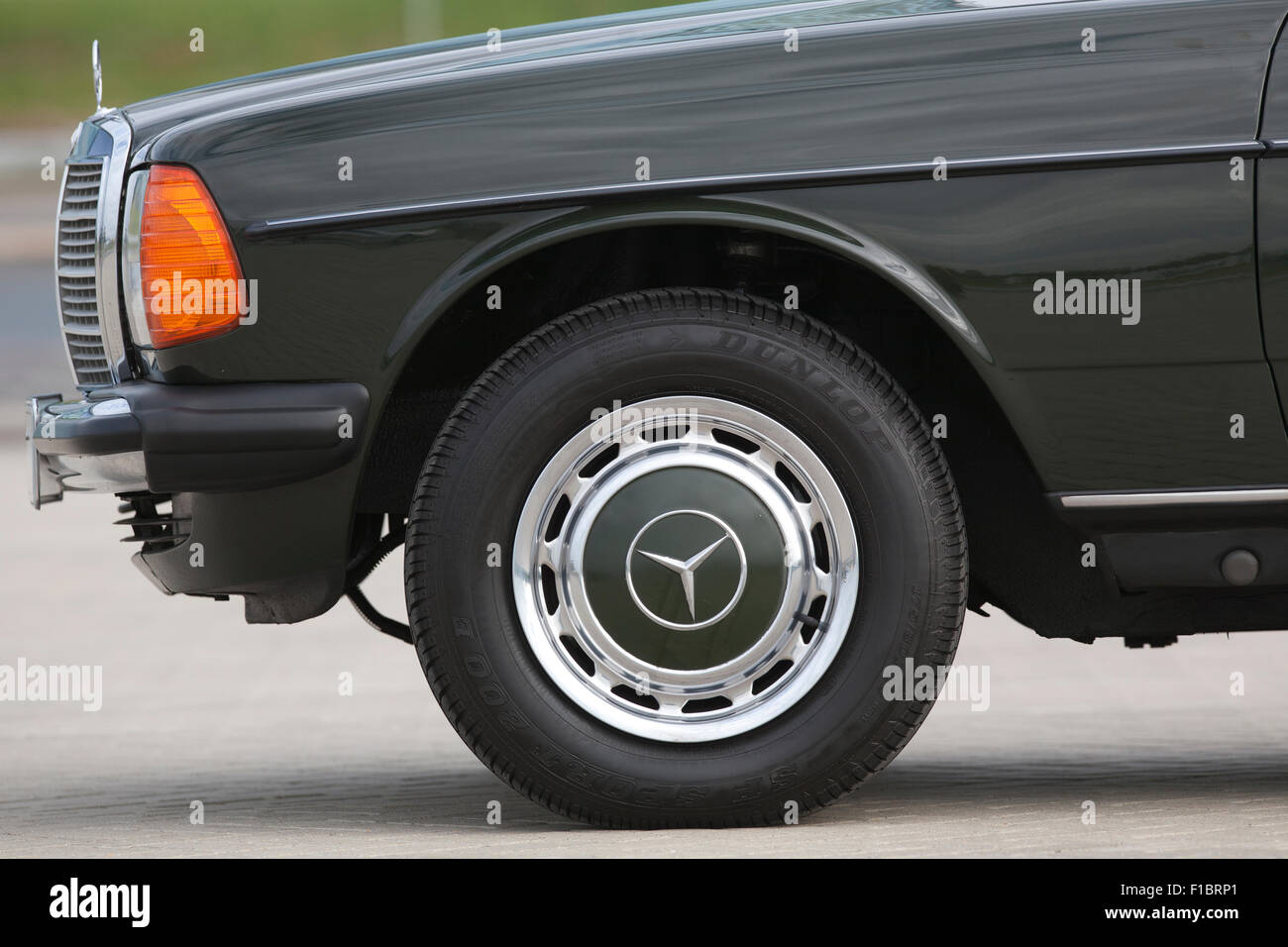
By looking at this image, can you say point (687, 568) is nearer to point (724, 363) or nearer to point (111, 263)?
point (724, 363)

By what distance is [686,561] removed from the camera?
3807mm

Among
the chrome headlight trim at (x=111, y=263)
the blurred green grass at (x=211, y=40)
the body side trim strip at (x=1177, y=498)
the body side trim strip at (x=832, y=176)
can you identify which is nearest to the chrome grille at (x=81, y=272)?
the chrome headlight trim at (x=111, y=263)

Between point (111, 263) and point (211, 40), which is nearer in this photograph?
point (111, 263)

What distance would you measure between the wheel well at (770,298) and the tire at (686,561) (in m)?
0.21

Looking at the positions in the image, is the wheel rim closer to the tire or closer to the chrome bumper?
the tire

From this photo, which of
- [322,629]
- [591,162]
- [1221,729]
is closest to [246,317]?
[591,162]

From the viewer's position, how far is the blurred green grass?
3672 cm

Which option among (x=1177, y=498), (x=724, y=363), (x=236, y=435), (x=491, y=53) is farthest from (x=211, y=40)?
(x=1177, y=498)

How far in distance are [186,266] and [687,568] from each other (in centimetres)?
117

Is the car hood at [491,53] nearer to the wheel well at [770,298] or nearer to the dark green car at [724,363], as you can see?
the dark green car at [724,363]

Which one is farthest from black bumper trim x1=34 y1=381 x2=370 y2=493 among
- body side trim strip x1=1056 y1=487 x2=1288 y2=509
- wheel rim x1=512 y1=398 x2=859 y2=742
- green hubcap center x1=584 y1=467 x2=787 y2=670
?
body side trim strip x1=1056 y1=487 x2=1288 y2=509

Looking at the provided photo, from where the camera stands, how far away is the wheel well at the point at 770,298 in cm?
402

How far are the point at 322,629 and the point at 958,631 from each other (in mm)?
4663

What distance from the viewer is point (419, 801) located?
4.58m
